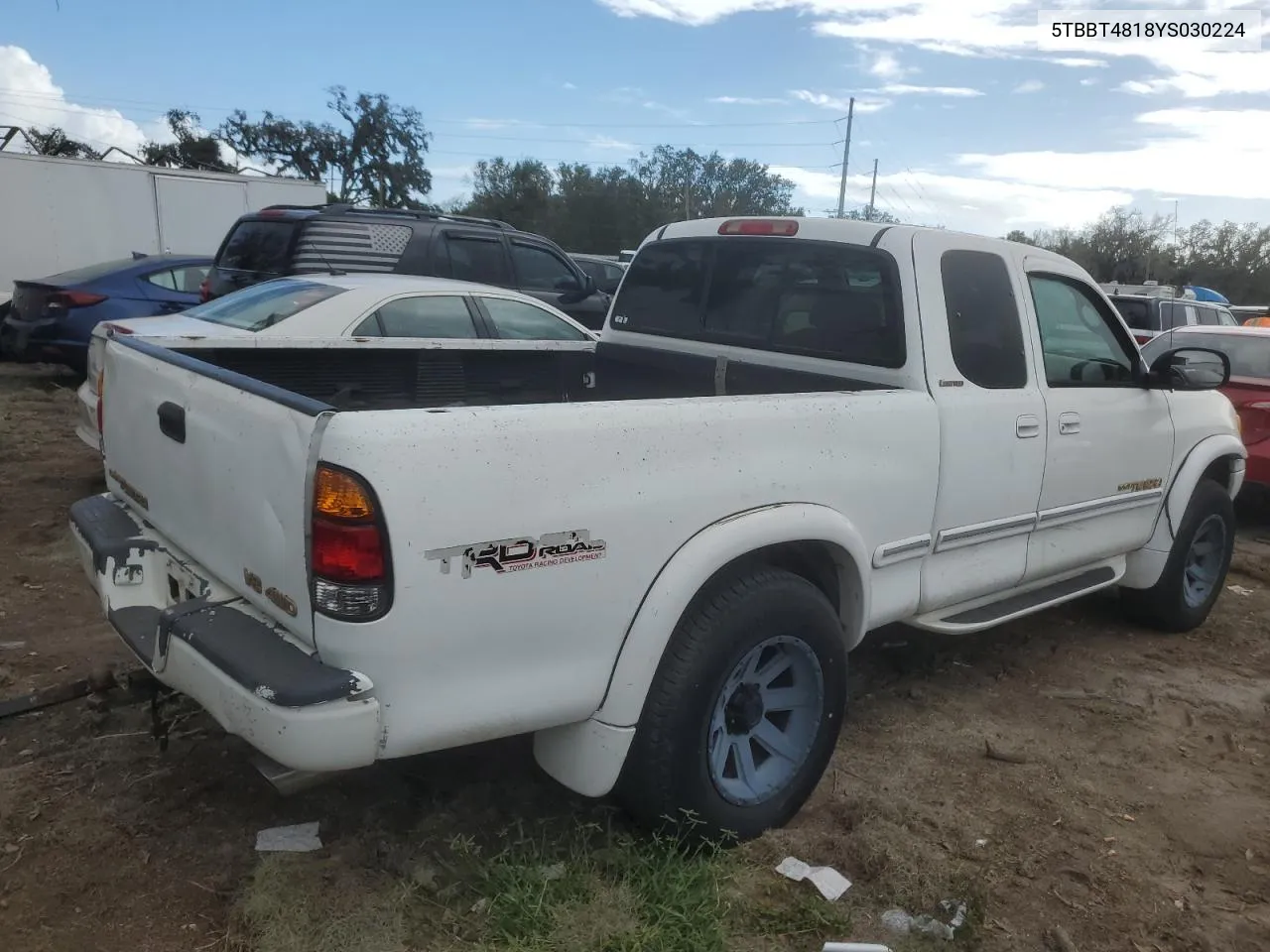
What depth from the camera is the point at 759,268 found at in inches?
160

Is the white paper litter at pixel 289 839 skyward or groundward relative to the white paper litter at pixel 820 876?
skyward

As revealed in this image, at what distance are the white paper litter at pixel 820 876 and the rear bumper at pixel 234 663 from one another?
4.48ft

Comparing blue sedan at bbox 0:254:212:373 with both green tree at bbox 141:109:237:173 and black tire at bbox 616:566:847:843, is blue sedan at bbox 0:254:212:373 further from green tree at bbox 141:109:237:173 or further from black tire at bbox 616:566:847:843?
green tree at bbox 141:109:237:173

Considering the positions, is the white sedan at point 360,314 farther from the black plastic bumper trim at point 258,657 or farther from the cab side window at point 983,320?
the black plastic bumper trim at point 258,657

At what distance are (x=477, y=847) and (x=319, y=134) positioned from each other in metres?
49.5

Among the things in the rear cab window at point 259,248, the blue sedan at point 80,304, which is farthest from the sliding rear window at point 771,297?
the blue sedan at point 80,304

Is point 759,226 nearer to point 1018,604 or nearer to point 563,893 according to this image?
point 1018,604

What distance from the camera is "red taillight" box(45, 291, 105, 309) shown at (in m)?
9.59

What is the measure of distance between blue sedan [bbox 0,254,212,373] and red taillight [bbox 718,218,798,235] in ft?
24.7

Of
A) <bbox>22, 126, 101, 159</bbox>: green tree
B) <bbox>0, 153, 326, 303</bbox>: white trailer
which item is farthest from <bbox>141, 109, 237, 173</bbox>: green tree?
<bbox>0, 153, 326, 303</bbox>: white trailer

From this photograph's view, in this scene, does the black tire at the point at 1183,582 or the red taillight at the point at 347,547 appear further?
the black tire at the point at 1183,582

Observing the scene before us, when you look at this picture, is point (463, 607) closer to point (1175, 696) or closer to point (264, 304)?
point (1175, 696)

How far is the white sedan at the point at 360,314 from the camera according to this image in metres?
5.92

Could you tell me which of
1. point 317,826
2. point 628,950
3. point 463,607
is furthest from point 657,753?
point 317,826
